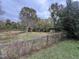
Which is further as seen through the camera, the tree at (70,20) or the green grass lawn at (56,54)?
the tree at (70,20)

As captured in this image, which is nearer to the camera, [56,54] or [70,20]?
[56,54]

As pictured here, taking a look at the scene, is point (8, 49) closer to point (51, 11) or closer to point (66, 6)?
point (66, 6)

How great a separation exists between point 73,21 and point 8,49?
15.3 meters

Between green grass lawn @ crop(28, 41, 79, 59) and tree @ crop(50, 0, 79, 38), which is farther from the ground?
tree @ crop(50, 0, 79, 38)

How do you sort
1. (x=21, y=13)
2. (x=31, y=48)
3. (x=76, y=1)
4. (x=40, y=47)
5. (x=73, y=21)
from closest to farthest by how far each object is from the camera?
(x=31, y=48) < (x=40, y=47) < (x=73, y=21) < (x=76, y=1) < (x=21, y=13)

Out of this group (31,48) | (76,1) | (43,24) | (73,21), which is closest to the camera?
(31,48)

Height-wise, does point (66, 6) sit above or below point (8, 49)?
above

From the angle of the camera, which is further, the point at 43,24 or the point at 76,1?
the point at 43,24

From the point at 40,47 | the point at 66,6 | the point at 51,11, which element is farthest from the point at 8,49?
the point at 51,11

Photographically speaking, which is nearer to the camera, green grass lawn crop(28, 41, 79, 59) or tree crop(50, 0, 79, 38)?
green grass lawn crop(28, 41, 79, 59)

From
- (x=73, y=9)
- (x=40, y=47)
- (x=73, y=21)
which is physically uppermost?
(x=73, y=9)

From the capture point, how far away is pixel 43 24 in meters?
41.8

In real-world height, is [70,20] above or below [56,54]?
above

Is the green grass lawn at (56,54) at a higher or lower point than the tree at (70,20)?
lower
